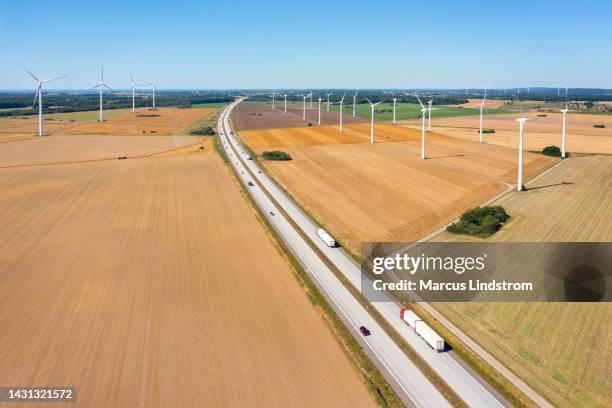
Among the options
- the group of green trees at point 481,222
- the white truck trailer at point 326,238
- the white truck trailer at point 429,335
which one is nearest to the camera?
the white truck trailer at point 429,335

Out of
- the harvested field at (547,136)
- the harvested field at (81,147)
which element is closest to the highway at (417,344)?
the harvested field at (81,147)

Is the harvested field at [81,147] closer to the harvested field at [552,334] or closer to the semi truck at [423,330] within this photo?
the harvested field at [552,334]

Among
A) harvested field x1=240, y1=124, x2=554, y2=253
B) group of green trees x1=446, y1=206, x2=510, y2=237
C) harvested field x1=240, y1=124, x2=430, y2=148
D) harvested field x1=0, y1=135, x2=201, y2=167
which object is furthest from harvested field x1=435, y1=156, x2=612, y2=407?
harvested field x1=0, y1=135, x2=201, y2=167

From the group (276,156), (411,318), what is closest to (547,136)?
(276,156)

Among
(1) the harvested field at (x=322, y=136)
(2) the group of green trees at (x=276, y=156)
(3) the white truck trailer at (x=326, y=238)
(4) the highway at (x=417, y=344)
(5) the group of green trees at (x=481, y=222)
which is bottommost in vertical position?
(4) the highway at (x=417, y=344)

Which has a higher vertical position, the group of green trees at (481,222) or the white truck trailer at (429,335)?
the group of green trees at (481,222)

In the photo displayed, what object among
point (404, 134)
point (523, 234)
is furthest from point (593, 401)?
point (404, 134)
